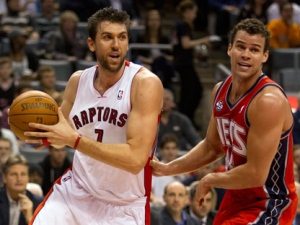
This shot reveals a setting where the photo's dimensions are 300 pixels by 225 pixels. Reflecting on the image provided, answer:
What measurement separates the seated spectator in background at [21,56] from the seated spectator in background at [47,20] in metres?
1.45

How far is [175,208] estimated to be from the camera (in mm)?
8188

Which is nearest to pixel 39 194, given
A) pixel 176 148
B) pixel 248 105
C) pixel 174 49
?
pixel 176 148

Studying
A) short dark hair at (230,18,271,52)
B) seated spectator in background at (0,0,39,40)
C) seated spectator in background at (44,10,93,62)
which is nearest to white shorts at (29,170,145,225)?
short dark hair at (230,18,271,52)

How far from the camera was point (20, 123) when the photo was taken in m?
5.10

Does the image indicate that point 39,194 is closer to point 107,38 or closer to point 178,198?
point 178,198

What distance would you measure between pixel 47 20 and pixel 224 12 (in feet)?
9.90

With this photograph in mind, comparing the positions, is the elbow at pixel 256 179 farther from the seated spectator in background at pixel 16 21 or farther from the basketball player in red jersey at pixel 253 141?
the seated spectator in background at pixel 16 21

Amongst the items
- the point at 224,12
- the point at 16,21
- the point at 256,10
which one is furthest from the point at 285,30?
the point at 16,21

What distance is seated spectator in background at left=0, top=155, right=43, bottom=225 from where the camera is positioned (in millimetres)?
7688

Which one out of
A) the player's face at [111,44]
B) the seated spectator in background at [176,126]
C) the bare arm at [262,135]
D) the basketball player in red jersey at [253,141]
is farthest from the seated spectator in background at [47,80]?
the bare arm at [262,135]

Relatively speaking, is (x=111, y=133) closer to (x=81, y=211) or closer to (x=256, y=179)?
(x=81, y=211)

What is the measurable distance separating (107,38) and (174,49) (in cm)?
681

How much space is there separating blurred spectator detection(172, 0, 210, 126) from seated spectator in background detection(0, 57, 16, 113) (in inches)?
103

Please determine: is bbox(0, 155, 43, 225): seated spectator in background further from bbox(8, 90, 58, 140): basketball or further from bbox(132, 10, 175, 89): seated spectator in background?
bbox(132, 10, 175, 89): seated spectator in background
